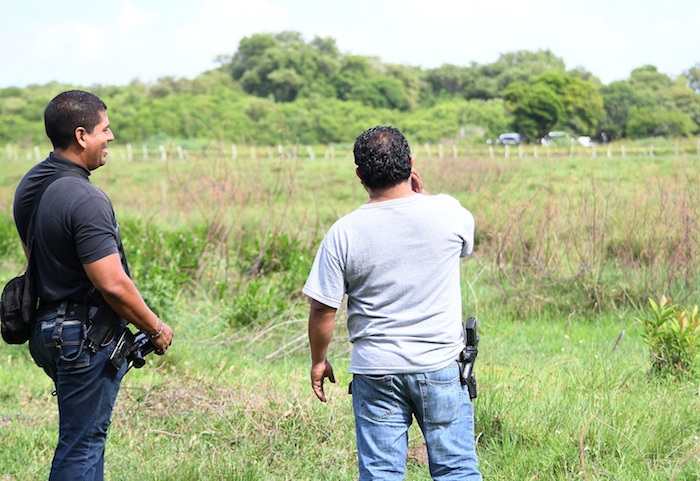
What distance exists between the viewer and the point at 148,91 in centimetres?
7488

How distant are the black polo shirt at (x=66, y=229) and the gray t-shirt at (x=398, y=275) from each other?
0.87 metres

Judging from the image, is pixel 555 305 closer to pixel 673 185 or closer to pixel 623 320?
pixel 623 320

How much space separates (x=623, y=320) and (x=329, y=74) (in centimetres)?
6816

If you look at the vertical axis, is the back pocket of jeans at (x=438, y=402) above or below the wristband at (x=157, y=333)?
below

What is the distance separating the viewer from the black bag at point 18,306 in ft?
10.6

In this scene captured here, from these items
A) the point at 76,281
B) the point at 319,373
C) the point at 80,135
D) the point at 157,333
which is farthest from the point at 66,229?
the point at 319,373

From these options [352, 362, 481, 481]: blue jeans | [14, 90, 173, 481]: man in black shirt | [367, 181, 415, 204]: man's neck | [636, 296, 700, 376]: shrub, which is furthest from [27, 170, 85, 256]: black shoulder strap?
[636, 296, 700, 376]: shrub

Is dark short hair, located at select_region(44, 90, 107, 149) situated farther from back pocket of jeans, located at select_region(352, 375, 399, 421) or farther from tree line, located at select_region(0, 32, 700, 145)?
tree line, located at select_region(0, 32, 700, 145)

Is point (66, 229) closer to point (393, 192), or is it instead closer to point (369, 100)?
point (393, 192)

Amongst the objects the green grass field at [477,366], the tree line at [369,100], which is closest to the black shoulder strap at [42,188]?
the green grass field at [477,366]

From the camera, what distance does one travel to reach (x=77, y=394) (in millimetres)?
3213

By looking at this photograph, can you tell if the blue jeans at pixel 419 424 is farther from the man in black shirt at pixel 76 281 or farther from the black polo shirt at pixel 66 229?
the black polo shirt at pixel 66 229

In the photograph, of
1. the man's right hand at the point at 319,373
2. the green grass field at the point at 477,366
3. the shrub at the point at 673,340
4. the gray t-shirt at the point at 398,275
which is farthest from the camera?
the shrub at the point at 673,340

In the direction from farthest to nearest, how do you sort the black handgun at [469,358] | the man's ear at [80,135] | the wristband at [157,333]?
the wristband at [157,333] < the man's ear at [80,135] < the black handgun at [469,358]
